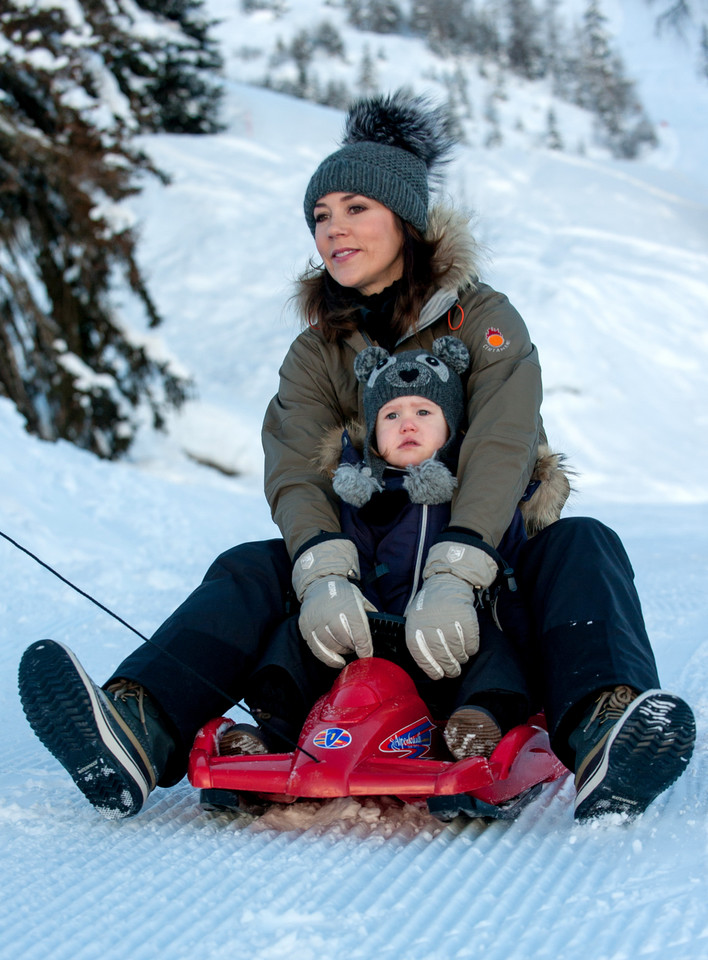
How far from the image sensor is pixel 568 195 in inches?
674

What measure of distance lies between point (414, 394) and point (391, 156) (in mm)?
694

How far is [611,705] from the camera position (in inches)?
60.5

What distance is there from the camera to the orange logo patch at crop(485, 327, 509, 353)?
2.11 meters

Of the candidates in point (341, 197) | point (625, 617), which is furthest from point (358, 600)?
point (341, 197)

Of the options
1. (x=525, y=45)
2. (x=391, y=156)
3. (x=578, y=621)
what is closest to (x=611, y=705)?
(x=578, y=621)

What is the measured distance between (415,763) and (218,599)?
19.9 inches

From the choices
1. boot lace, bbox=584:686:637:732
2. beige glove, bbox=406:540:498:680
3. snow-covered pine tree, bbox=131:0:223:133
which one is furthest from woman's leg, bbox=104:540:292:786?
snow-covered pine tree, bbox=131:0:223:133

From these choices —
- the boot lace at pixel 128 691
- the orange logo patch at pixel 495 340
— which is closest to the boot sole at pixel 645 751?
the boot lace at pixel 128 691

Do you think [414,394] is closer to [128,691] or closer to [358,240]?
[358,240]

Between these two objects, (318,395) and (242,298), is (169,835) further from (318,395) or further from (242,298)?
(242,298)

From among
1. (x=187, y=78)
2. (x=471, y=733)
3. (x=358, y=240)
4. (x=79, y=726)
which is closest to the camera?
(x=79, y=726)

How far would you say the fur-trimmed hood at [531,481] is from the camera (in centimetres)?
194

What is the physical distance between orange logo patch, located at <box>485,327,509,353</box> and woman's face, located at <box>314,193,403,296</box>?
339 millimetres

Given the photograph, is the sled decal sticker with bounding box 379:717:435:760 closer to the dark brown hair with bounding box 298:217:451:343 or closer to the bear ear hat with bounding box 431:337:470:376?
the bear ear hat with bounding box 431:337:470:376
